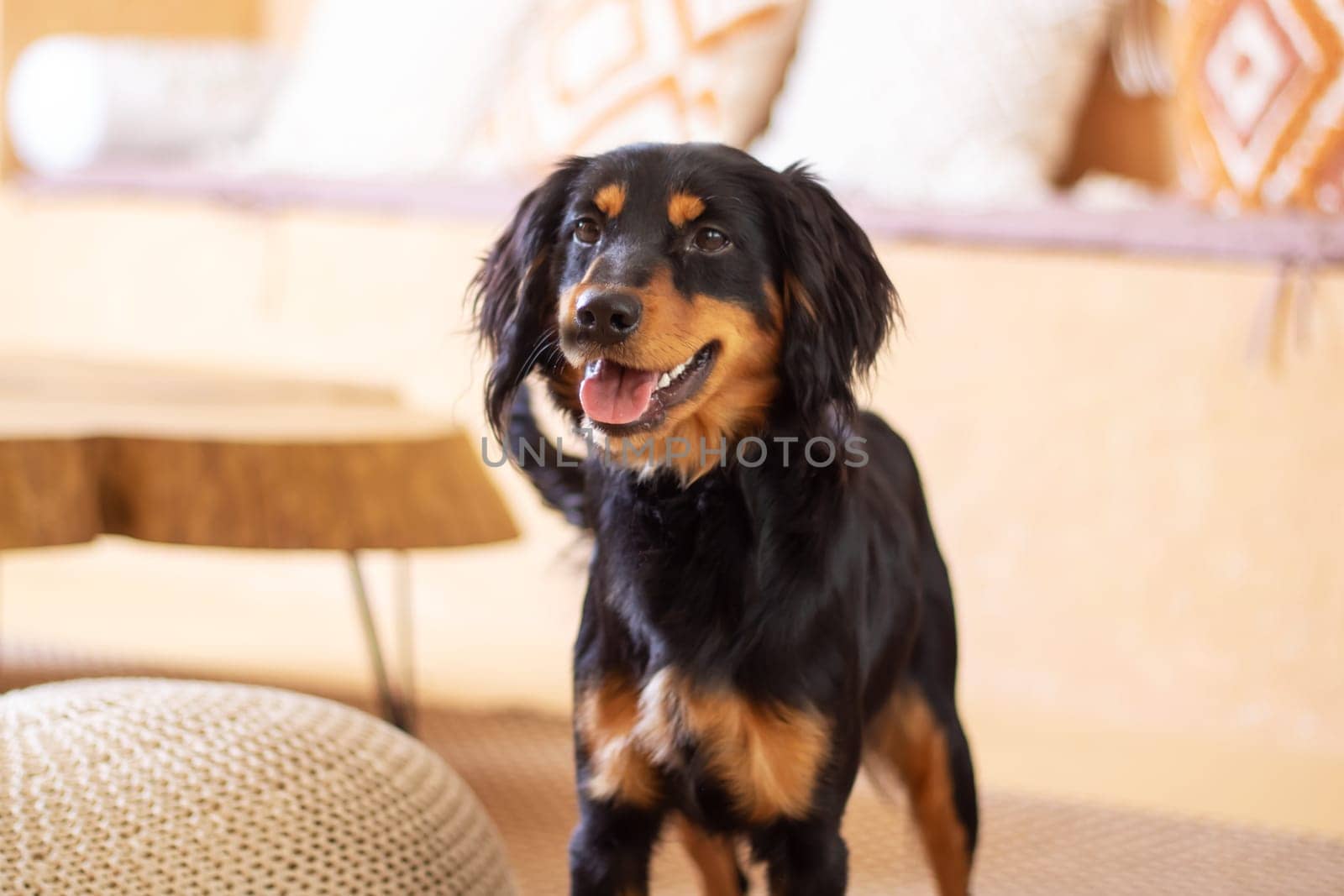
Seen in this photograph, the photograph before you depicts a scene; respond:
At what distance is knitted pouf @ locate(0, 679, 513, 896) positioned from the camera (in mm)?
1555

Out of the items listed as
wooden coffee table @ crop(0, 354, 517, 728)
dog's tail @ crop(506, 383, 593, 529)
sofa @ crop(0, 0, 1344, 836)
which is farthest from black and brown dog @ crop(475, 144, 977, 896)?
wooden coffee table @ crop(0, 354, 517, 728)

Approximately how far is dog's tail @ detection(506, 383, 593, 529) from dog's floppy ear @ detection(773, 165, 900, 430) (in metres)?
0.35

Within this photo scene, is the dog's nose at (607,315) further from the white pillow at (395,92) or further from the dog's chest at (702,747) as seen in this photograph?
the white pillow at (395,92)

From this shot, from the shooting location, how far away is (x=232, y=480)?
2.35 m

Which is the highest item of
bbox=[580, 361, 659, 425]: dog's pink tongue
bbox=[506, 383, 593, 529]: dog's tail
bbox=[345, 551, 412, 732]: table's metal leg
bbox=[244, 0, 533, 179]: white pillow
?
bbox=[244, 0, 533, 179]: white pillow

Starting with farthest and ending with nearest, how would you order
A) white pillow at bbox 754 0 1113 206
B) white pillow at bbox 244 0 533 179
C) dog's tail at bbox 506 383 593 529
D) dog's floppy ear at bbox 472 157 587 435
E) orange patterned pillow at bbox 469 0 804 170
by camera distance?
white pillow at bbox 244 0 533 179
orange patterned pillow at bbox 469 0 804 170
white pillow at bbox 754 0 1113 206
dog's tail at bbox 506 383 593 529
dog's floppy ear at bbox 472 157 587 435

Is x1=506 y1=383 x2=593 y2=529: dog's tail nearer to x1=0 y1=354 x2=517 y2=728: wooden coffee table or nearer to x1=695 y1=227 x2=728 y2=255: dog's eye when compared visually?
x1=695 y1=227 x2=728 y2=255: dog's eye

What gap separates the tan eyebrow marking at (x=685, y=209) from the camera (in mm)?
1559

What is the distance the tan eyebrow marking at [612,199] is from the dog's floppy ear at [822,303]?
0.15 m

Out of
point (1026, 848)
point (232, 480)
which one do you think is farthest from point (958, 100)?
point (232, 480)

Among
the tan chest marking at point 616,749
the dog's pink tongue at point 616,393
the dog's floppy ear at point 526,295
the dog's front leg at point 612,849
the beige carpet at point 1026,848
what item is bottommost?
the beige carpet at point 1026,848

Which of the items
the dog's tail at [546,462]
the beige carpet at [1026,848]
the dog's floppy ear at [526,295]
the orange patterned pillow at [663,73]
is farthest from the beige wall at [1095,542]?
the dog's floppy ear at [526,295]

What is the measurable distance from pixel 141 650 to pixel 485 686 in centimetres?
77

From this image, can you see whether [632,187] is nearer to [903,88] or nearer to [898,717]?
[898,717]
